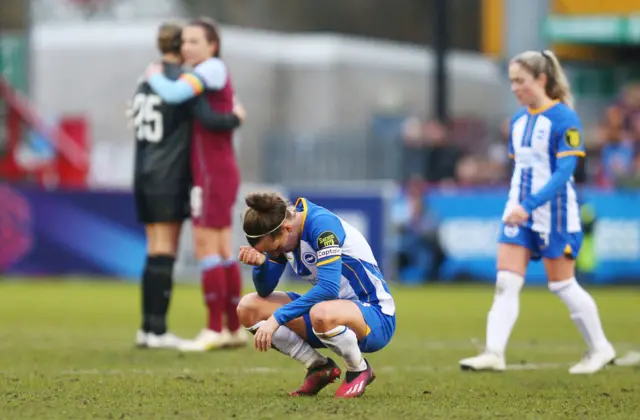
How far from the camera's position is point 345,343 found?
6.71 metres

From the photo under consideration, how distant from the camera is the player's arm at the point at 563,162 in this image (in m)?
8.12

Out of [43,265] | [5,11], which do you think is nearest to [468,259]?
[43,265]

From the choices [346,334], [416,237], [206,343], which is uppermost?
[346,334]

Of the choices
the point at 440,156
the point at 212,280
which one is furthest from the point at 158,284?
the point at 440,156

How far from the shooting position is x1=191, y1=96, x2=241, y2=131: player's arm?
9.34m

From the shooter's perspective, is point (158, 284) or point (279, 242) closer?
point (279, 242)

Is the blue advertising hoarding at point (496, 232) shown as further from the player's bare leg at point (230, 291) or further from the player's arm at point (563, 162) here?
the player's arm at point (563, 162)

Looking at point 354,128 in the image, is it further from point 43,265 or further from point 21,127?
point 43,265

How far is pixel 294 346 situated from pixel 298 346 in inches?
0.8

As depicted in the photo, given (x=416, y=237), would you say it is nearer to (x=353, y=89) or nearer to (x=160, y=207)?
(x=160, y=207)

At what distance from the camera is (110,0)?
33156 millimetres

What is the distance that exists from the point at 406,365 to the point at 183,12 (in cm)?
2652

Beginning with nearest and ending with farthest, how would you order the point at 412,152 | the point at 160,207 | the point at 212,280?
the point at 160,207 → the point at 212,280 → the point at 412,152

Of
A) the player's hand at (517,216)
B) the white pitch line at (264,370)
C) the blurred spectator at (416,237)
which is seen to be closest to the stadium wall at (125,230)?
the blurred spectator at (416,237)
